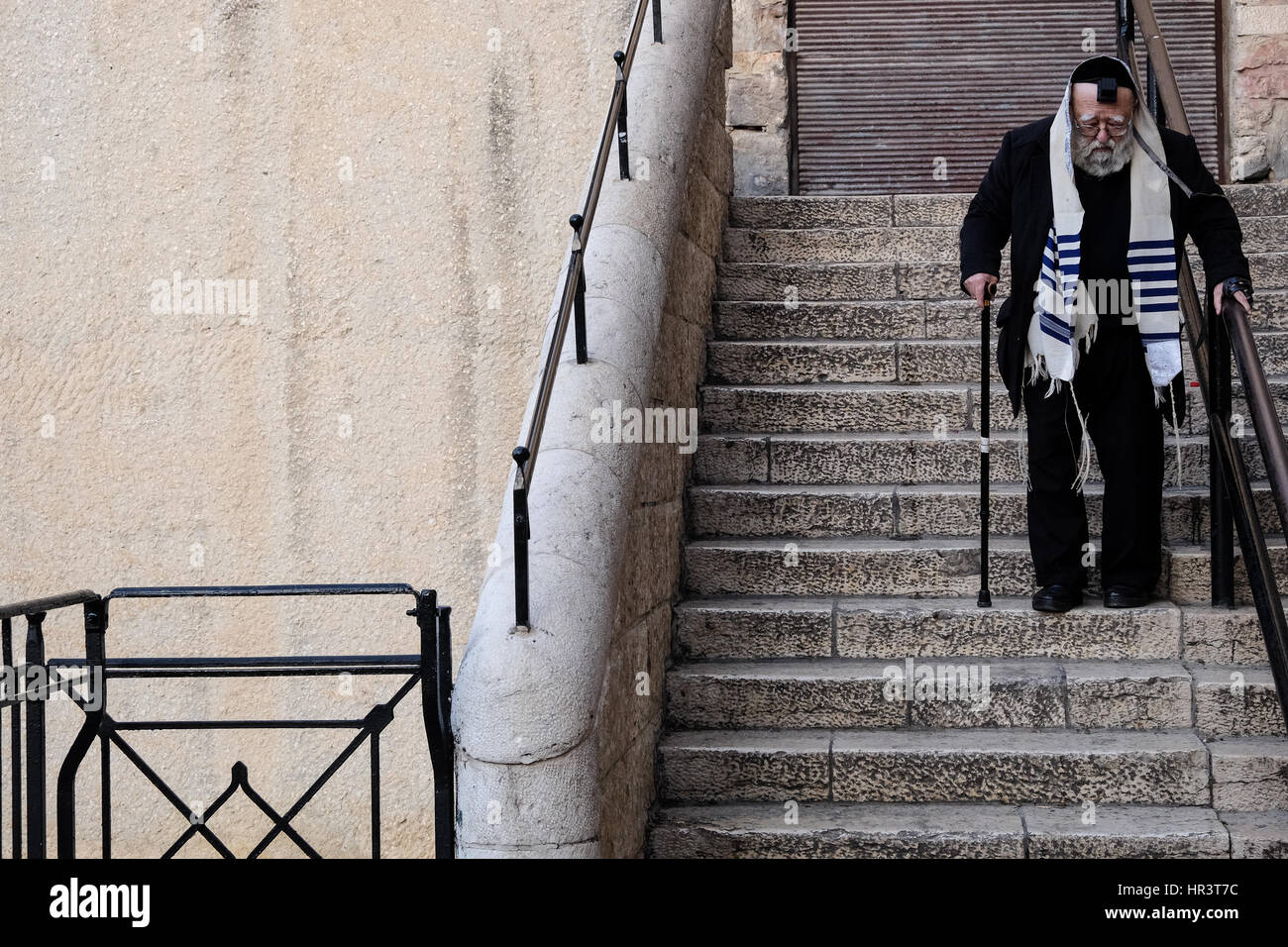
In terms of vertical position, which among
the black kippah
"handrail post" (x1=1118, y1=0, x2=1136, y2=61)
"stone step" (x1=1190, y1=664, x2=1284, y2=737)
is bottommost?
"stone step" (x1=1190, y1=664, x2=1284, y2=737)

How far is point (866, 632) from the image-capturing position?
3945 mm

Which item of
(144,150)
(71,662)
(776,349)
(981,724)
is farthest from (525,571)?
(144,150)

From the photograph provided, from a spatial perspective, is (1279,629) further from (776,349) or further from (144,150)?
(144,150)

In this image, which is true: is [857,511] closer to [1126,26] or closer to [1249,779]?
[1249,779]

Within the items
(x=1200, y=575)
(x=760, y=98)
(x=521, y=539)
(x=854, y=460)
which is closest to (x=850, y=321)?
(x=854, y=460)

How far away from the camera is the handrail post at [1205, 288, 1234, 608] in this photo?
3809 millimetres

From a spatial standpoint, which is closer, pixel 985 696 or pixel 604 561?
pixel 604 561

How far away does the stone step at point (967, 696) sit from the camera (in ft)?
12.0

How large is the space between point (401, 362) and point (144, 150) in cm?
155

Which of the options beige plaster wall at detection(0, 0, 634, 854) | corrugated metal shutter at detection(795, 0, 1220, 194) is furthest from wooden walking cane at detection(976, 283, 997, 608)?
corrugated metal shutter at detection(795, 0, 1220, 194)

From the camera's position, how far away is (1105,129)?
156 inches

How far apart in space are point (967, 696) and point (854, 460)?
107cm

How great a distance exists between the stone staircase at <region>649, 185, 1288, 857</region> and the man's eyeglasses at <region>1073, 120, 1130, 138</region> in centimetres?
107

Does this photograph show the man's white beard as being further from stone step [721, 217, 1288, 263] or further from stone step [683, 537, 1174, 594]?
stone step [721, 217, 1288, 263]
